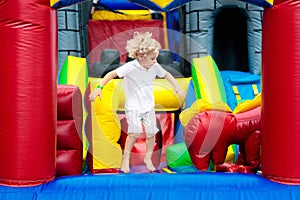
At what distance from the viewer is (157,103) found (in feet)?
16.5

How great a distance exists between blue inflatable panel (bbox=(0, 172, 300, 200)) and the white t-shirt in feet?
2.17

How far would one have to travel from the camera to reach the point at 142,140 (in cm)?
466

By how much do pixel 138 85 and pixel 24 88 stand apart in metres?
0.95

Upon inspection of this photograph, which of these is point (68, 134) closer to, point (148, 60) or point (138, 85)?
point (138, 85)

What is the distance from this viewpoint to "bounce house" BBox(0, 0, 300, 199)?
287cm

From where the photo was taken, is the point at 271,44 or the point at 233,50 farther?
the point at 233,50

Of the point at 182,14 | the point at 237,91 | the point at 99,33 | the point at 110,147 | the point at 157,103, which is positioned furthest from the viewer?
the point at 99,33

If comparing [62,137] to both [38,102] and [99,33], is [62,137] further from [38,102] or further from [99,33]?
[99,33]

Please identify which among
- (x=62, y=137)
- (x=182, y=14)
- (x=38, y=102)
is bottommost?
(x=62, y=137)

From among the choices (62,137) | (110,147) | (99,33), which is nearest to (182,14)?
(99,33)

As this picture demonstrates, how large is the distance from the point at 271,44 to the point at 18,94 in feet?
4.66

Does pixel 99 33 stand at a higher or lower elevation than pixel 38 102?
higher

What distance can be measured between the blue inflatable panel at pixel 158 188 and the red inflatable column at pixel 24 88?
0.38 feet

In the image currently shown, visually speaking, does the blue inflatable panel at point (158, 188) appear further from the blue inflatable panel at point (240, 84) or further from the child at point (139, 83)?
the blue inflatable panel at point (240, 84)
